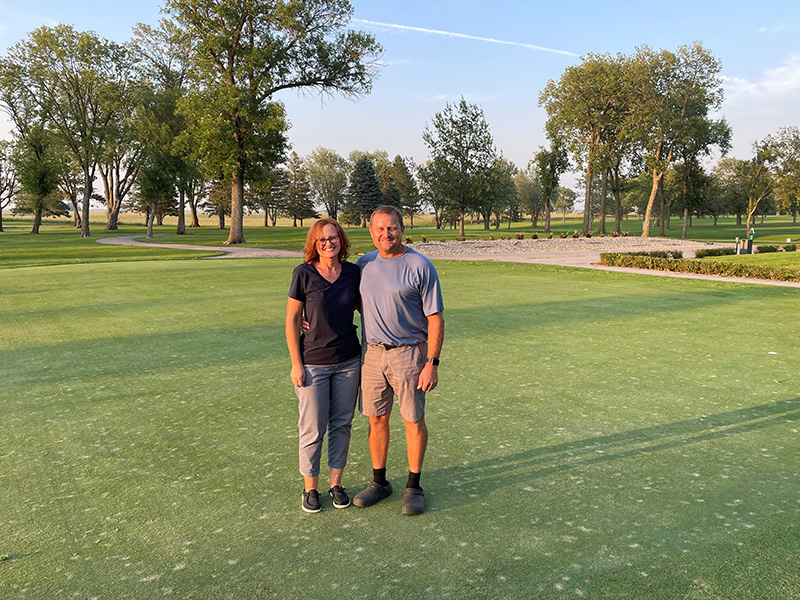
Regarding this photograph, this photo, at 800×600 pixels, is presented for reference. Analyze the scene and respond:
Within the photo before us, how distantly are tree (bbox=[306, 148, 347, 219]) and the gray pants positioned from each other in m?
105

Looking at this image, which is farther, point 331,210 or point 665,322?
point 331,210

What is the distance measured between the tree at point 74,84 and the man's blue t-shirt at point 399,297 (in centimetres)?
5728

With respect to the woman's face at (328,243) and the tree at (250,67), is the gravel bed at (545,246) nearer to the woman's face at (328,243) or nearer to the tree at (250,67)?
the tree at (250,67)

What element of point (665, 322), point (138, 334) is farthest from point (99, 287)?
point (665, 322)

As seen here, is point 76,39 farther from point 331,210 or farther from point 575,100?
point 331,210

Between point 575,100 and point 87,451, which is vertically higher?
point 575,100

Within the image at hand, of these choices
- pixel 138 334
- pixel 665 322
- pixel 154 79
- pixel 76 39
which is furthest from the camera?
pixel 154 79

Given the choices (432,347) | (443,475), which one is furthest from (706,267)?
(432,347)

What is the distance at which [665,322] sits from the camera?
417 inches

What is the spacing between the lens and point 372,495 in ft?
12.8

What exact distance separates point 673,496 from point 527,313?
310 inches

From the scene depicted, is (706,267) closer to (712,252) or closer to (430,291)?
(712,252)

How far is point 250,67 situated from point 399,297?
35557 mm

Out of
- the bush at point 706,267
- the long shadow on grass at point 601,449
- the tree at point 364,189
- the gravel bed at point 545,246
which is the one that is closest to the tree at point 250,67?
the gravel bed at point 545,246
